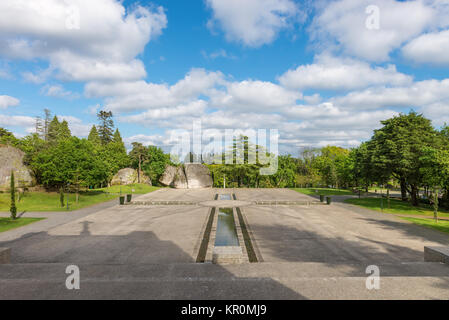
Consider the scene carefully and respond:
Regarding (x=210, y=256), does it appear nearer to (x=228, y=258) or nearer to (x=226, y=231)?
(x=228, y=258)

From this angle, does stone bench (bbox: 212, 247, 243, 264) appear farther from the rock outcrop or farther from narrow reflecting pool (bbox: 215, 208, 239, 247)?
the rock outcrop

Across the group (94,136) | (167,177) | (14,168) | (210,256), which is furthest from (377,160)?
(94,136)

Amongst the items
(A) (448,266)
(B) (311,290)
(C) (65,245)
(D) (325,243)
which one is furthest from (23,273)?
(A) (448,266)

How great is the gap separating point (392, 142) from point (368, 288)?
25.0 m

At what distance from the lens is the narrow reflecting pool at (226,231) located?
13.8 meters

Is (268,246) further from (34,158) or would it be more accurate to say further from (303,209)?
(34,158)

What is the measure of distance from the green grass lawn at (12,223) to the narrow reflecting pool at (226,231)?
47.3 feet

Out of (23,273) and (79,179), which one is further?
(79,179)

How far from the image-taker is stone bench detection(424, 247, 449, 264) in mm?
8645

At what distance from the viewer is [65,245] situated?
1285cm

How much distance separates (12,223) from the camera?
17.9 metres

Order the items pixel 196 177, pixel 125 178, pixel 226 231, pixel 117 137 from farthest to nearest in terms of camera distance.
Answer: pixel 117 137, pixel 125 178, pixel 196 177, pixel 226 231

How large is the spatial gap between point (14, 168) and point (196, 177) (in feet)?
90.8

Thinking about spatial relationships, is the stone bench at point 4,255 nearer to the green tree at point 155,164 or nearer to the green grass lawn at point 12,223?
the green grass lawn at point 12,223
